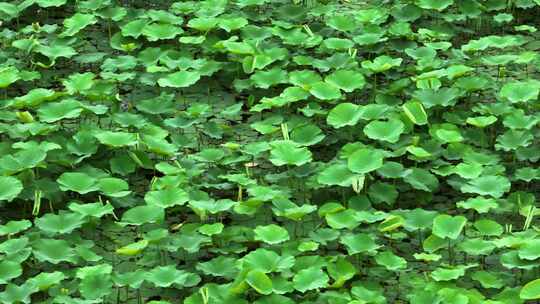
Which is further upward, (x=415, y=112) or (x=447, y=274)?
(x=415, y=112)

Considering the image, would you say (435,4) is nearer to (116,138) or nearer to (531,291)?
(116,138)

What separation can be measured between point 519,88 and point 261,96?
3.28ft

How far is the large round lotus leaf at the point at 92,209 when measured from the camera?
11.5 ft

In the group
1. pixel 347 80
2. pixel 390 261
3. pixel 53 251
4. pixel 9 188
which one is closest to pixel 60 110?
pixel 9 188

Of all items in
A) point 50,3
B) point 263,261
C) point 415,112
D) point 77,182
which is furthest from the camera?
point 50,3

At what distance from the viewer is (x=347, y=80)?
4.20 m

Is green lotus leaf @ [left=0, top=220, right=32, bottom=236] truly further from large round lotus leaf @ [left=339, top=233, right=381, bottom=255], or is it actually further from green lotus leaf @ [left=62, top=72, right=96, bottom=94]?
large round lotus leaf @ [left=339, top=233, right=381, bottom=255]

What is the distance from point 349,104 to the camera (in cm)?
399

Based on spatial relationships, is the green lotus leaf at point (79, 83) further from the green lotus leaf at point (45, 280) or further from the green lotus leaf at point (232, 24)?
the green lotus leaf at point (45, 280)

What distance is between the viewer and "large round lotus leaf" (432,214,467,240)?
3.43m

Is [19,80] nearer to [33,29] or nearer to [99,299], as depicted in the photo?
[33,29]

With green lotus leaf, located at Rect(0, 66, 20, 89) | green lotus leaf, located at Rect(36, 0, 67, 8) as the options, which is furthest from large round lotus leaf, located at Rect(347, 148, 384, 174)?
green lotus leaf, located at Rect(36, 0, 67, 8)

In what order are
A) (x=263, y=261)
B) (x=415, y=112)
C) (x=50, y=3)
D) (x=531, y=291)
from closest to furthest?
(x=531, y=291), (x=263, y=261), (x=415, y=112), (x=50, y=3)

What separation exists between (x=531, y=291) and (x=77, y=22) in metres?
2.35
